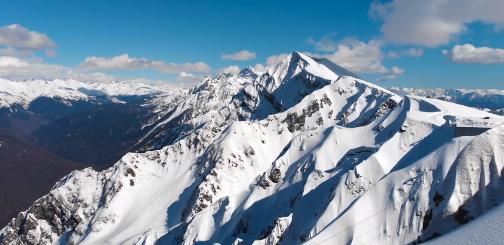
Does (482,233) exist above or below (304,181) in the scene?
above

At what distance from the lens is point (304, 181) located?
8500 cm

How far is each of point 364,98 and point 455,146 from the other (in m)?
90.7

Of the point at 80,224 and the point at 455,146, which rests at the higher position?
the point at 455,146

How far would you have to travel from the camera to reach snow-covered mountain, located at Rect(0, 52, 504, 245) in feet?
159

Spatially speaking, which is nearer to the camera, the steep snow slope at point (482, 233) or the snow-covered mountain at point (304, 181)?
the steep snow slope at point (482, 233)

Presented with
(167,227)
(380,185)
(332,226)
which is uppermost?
(380,185)

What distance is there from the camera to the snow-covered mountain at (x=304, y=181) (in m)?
48.6

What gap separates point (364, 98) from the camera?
451 feet

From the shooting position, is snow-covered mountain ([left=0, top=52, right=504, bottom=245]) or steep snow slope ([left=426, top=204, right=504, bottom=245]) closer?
steep snow slope ([left=426, top=204, right=504, bottom=245])

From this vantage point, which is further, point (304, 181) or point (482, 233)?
point (304, 181)

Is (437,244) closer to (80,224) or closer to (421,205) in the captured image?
(421,205)

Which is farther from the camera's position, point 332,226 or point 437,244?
point 332,226

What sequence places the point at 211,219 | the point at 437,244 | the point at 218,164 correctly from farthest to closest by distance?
the point at 218,164
the point at 211,219
the point at 437,244

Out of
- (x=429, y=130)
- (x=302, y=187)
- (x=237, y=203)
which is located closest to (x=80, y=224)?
(x=237, y=203)
